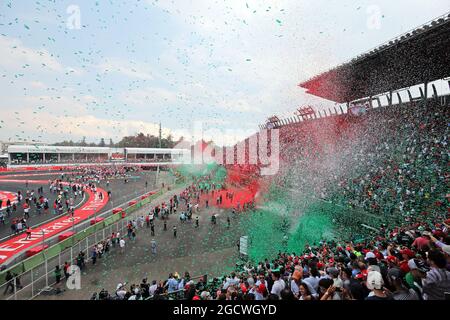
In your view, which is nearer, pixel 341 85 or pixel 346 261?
pixel 346 261

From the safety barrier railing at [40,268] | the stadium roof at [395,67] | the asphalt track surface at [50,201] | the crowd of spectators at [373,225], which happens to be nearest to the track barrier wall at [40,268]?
the safety barrier railing at [40,268]

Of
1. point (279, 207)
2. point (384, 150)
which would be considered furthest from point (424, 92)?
point (279, 207)

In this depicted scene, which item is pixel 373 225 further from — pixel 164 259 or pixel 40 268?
pixel 40 268

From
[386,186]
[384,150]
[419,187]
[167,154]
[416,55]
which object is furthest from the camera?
[167,154]

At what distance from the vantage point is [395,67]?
2020 centimetres

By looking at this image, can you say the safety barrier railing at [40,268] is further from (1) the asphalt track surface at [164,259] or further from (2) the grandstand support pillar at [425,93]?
(2) the grandstand support pillar at [425,93]

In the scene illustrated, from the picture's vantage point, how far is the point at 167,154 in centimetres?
7644

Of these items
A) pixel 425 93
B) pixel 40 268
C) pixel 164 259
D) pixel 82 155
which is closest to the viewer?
pixel 40 268

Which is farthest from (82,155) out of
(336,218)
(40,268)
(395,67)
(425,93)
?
(425,93)

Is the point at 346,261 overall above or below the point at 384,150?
below

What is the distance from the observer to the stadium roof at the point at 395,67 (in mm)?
15647

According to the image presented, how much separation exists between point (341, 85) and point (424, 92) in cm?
750
